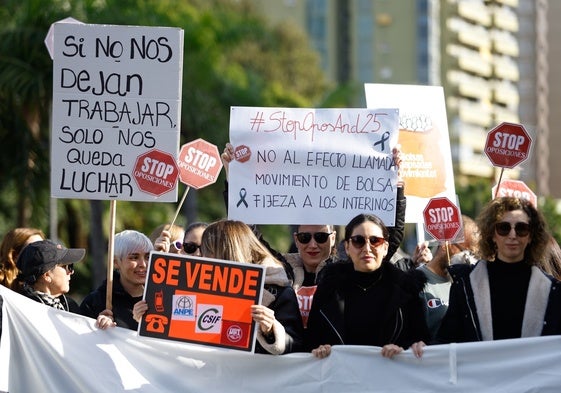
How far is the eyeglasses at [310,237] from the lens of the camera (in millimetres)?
8031

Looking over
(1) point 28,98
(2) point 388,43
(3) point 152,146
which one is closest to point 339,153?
(3) point 152,146

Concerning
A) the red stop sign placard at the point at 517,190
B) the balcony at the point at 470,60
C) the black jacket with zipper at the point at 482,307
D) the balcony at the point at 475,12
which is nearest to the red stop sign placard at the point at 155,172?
the black jacket with zipper at the point at 482,307

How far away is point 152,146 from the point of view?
25.5 ft

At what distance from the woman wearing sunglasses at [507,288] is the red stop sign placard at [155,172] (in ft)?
6.29

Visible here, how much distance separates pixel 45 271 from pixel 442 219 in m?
2.58

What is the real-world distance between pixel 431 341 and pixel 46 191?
52.2 feet

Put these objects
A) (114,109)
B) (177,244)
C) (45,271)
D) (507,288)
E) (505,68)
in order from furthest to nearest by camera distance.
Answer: (505,68), (177,244), (114,109), (45,271), (507,288)

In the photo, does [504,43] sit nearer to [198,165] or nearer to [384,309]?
[198,165]

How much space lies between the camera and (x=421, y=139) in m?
9.33

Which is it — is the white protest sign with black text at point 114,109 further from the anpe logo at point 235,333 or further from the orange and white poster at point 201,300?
the anpe logo at point 235,333

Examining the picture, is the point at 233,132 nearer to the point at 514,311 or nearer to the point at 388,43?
the point at 514,311

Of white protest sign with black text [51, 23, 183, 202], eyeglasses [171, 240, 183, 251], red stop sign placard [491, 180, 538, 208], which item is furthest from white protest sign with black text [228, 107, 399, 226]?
red stop sign placard [491, 180, 538, 208]

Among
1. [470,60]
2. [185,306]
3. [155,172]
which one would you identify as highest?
[470,60]

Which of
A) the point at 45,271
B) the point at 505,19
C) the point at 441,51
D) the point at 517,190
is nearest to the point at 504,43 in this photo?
the point at 505,19
